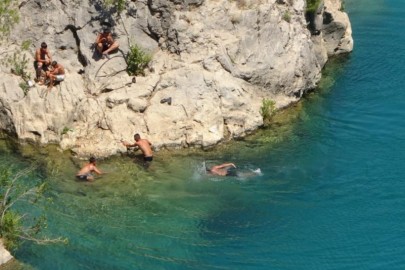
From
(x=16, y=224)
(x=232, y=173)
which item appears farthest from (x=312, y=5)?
(x=16, y=224)

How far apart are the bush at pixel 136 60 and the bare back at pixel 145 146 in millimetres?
3597

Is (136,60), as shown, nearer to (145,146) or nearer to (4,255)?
(145,146)

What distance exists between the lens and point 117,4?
89.1ft

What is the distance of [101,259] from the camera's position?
790 inches

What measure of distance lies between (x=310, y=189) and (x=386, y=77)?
9.76 m

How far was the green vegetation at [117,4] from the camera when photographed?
27.0 m

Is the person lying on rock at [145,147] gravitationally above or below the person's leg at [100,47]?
below

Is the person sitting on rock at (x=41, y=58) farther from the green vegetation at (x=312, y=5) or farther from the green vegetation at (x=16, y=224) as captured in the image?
the green vegetation at (x=312, y=5)

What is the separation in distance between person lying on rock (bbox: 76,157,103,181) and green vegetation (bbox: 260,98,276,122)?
717cm

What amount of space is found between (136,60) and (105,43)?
1376 mm

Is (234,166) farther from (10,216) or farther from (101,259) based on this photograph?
(10,216)

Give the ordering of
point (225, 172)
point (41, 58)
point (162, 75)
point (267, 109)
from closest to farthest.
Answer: point (225, 172) < point (41, 58) < point (162, 75) < point (267, 109)

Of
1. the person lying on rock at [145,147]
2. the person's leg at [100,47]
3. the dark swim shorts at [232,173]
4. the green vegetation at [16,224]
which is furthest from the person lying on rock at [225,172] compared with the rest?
the person's leg at [100,47]

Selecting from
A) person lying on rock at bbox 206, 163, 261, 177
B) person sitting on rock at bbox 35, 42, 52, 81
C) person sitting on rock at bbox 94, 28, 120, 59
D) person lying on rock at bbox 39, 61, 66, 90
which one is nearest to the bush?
person sitting on rock at bbox 94, 28, 120, 59
